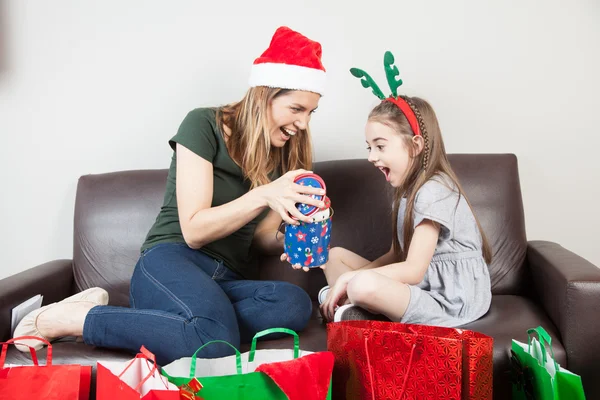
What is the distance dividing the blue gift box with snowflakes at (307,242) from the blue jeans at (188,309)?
0.72ft

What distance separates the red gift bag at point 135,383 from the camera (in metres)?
1.17

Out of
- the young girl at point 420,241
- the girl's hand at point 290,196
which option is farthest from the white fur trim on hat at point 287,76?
the girl's hand at point 290,196

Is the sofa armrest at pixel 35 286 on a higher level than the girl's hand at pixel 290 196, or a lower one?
lower

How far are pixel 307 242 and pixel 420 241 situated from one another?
37 cm

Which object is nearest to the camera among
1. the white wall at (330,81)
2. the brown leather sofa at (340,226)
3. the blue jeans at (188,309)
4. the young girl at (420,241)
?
the blue jeans at (188,309)

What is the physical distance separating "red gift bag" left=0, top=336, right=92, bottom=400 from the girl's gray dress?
895 mm

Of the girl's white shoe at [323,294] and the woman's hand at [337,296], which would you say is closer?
the woman's hand at [337,296]

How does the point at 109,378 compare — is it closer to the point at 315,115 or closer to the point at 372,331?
the point at 372,331

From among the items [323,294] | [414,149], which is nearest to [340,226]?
[323,294]

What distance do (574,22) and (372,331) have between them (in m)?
1.61

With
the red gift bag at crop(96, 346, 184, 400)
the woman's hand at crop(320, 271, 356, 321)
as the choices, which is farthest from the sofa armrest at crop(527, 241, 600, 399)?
the red gift bag at crop(96, 346, 184, 400)

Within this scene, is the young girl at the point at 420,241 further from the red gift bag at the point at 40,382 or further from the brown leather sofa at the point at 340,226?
the red gift bag at the point at 40,382

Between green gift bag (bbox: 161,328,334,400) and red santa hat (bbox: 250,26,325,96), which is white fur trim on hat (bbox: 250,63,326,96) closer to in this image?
red santa hat (bbox: 250,26,325,96)

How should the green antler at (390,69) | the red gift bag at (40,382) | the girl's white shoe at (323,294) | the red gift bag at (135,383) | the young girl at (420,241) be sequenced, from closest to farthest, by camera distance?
the red gift bag at (135,383)
the red gift bag at (40,382)
the young girl at (420,241)
the green antler at (390,69)
the girl's white shoe at (323,294)
